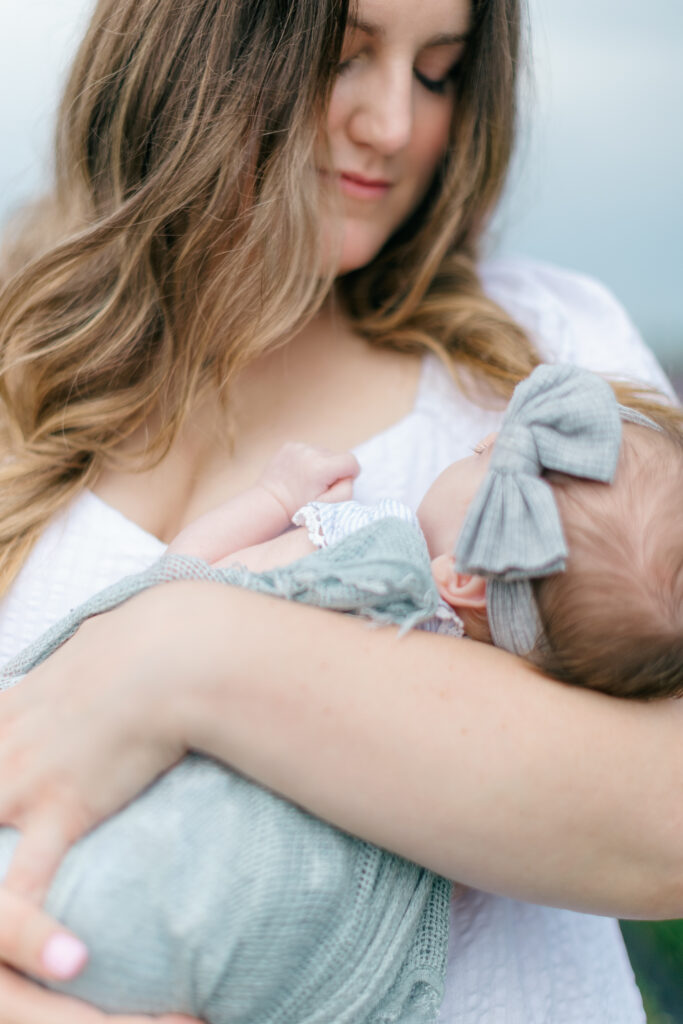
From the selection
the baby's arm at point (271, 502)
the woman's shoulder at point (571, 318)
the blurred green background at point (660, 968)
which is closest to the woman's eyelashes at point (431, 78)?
the woman's shoulder at point (571, 318)

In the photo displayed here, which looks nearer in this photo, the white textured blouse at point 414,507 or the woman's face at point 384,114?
the white textured blouse at point 414,507

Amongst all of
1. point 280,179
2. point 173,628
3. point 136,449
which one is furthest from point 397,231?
point 173,628

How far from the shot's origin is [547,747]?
85 cm

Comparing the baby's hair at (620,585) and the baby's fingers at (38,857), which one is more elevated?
the baby's hair at (620,585)

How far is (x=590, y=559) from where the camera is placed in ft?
2.98

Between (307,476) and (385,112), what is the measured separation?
0.59 metres

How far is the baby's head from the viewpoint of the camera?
904 mm

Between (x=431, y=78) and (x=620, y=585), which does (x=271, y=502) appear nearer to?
(x=620, y=585)

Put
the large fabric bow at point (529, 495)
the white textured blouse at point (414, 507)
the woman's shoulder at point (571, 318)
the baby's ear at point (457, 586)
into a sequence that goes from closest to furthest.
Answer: the large fabric bow at point (529, 495) < the baby's ear at point (457, 586) < the white textured blouse at point (414, 507) < the woman's shoulder at point (571, 318)

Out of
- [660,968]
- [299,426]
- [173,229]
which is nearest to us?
[173,229]

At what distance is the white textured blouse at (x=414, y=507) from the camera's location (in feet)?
3.70

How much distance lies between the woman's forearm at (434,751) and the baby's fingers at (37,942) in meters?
0.21

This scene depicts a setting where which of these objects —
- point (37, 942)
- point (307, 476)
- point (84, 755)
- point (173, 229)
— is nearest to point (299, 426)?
point (307, 476)

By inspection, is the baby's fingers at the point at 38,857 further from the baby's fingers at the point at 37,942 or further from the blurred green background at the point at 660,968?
the blurred green background at the point at 660,968
